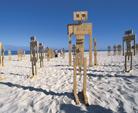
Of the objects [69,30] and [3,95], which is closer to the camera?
[69,30]

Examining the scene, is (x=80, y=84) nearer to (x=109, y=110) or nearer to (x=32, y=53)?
(x=109, y=110)

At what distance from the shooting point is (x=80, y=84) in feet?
30.9

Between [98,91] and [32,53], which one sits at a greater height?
[32,53]

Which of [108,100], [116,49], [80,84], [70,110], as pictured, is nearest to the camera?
[70,110]

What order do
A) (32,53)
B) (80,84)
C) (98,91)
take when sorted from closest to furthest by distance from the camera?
(98,91)
(80,84)
(32,53)

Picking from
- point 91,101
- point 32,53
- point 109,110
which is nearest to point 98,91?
point 91,101

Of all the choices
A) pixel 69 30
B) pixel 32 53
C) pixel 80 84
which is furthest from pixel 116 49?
pixel 69 30

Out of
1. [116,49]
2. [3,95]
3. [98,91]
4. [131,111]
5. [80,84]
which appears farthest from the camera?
[116,49]

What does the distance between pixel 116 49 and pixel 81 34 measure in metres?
34.4

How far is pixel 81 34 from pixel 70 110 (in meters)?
2.23

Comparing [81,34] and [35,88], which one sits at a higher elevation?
[81,34]

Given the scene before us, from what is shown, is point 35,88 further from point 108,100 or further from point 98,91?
point 108,100

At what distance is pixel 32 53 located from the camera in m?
13.4

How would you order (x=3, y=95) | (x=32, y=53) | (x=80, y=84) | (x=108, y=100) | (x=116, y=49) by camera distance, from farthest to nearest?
(x=116, y=49) < (x=32, y=53) < (x=80, y=84) < (x=3, y=95) < (x=108, y=100)
